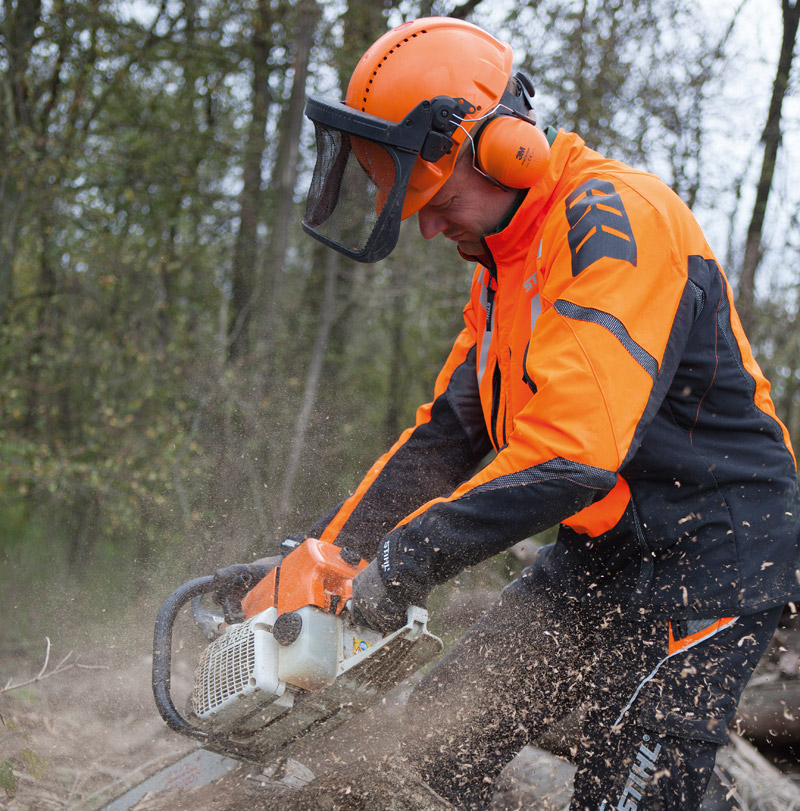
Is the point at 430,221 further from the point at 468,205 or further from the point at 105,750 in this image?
the point at 105,750

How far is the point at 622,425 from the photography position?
1673 mm

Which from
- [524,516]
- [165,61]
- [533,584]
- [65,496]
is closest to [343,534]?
[533,584]

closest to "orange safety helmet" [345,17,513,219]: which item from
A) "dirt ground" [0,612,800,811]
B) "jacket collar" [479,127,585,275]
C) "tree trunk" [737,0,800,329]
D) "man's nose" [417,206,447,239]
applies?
"man's nose" [417,206,447,239]

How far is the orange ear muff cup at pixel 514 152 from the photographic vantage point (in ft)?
6.65

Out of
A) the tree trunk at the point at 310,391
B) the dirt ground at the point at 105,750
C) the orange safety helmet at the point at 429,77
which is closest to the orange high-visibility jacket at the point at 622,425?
the orange safety helmet at the point at 429,77

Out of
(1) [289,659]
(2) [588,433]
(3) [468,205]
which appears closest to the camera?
(2) [588,433]

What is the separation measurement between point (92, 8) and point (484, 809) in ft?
21.5

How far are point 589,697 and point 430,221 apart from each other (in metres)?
1.44

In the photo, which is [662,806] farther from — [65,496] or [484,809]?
[65,496]

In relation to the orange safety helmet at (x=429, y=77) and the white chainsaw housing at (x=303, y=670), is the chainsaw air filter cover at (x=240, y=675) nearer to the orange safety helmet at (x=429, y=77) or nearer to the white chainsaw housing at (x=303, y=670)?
the white chainsaw housing at (x=303, y=670)

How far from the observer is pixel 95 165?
6.55 m

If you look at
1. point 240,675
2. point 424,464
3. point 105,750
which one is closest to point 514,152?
point 424,464

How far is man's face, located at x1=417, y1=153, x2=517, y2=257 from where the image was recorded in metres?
2.20

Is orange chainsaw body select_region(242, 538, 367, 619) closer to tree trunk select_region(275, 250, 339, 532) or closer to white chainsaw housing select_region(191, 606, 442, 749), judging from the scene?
white chainsaw housing select_region(191, 606, 442, 749)
